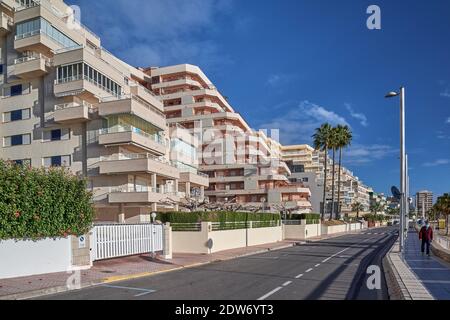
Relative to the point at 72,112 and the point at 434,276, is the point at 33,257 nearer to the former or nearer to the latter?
the point at 434,276

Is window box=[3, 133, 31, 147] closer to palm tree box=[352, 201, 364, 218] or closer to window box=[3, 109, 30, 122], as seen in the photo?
window box=[3, 109, 30, 122]

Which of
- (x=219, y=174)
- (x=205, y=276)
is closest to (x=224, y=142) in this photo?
(x=219, y=174)

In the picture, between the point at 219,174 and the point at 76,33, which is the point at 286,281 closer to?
the point at 76,33

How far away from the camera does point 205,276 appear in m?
15.5

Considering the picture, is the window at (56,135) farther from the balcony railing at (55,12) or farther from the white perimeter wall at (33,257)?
the white perimeter wall at (33,257)

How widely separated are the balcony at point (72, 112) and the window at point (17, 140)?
4547 mm

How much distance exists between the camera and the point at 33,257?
47.8 feet

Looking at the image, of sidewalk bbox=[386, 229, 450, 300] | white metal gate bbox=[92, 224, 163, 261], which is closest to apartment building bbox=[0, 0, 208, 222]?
white metal gate bbox=[92, 224, 163, 261]

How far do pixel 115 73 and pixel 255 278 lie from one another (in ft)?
107

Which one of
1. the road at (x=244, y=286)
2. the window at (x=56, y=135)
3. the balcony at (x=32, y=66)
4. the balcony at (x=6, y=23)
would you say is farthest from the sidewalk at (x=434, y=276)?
the balcony at (x=6, y=23)

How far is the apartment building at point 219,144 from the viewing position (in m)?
75.2

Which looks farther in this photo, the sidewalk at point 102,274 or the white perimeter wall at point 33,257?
the white perimeter wall at point 33,257

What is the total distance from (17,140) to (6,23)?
1139 centimetres
